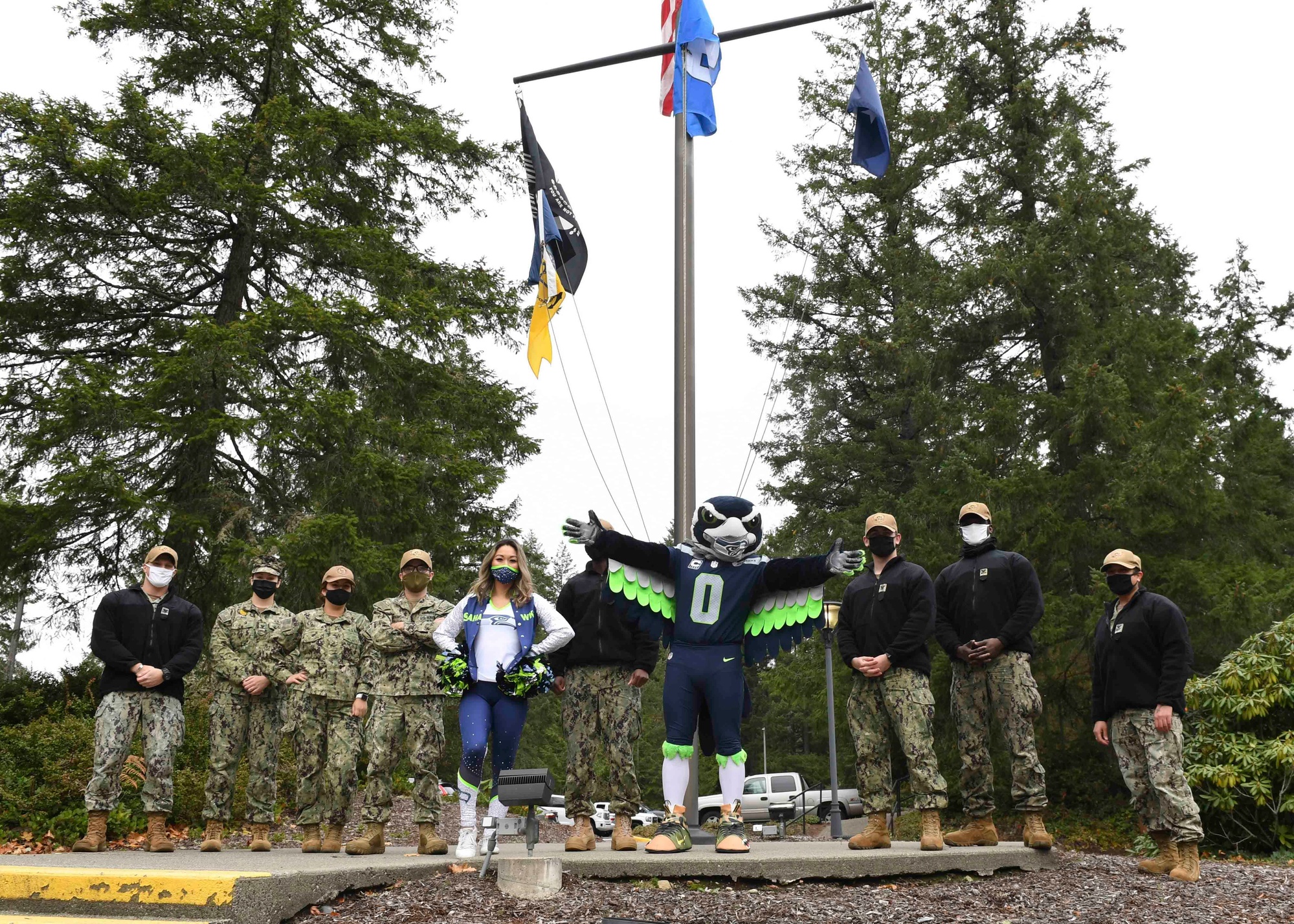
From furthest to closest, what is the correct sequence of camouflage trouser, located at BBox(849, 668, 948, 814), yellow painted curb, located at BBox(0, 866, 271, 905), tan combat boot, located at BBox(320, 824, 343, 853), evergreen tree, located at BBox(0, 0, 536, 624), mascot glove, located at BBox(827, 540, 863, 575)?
1. evergreen tree, located at BBox(0, 0, 536, 624)
2. tan combat boot, located at BBox(320, 824, 343, 853)
3. camouflage trouser, located at BBox(849, 668, 948, 814)
4. mascot glove, located at BBox(827, 540, 863, 575)
5. yellow painted curb, located at BBox(0, 866, 271, 905)

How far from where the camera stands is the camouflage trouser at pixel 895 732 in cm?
633

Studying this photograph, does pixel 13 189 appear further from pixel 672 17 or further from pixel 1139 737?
pixel 1139 737

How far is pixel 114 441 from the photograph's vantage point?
14648 millimetres

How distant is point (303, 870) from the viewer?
4.85m

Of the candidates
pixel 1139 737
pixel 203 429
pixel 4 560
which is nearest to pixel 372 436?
pixel 203 429

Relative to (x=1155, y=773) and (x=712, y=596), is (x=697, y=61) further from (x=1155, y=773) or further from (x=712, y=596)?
(x=1155, y=773)

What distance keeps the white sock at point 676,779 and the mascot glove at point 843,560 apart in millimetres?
1448

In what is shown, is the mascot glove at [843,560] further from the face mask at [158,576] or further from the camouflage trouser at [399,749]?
the face mask at [158,576]

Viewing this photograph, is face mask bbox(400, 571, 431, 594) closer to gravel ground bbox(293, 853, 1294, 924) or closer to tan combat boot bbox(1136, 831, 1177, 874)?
gravel ground bbox(293, 853, 1294, 924)

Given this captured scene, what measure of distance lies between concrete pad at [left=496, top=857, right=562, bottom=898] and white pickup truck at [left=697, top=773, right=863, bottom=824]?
750 inches

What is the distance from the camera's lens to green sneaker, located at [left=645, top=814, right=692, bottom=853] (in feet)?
19.6

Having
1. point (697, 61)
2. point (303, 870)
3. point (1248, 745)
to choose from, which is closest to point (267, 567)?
point (303, 870)

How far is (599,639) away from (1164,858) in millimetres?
3646

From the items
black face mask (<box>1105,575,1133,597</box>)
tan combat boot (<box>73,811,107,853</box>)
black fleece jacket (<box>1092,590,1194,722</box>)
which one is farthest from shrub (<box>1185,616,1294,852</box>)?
tan combat boot (<box>73,811,107,853</box>)
